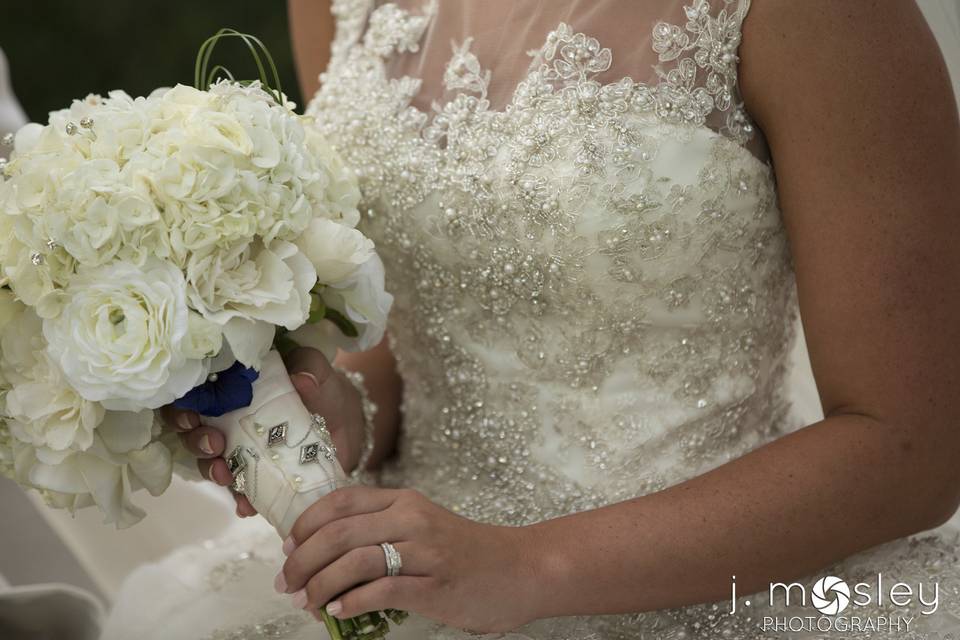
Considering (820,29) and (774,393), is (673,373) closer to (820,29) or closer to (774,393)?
(774,393)

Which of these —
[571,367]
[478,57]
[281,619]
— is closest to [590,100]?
[478,57]

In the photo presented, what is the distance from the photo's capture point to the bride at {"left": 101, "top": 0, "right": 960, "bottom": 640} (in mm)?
1279

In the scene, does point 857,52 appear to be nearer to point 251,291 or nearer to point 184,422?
point 251,291

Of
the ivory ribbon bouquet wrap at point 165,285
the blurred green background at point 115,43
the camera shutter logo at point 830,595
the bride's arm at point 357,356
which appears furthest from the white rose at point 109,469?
the blurred green background at point 115,43

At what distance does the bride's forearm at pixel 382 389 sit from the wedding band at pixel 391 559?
595mm

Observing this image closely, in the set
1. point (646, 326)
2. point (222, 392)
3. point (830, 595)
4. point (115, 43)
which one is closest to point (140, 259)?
point (222, 392)

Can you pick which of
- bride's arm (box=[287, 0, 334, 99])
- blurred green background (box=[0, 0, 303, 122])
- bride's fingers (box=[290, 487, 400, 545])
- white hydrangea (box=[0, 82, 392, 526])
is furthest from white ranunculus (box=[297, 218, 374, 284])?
blurred green background (box=[0, 0, 303, 122])

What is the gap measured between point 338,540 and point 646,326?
0.54m

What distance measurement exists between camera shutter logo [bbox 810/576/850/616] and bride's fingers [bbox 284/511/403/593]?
0.58 metres

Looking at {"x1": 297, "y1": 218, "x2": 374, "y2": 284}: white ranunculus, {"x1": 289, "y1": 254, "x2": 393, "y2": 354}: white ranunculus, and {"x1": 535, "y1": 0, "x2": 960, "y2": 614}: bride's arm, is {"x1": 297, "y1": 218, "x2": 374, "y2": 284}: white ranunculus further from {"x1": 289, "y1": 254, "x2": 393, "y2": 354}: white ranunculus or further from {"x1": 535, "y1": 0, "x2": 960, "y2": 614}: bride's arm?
{"x1": 535, "y1": 0, "x2": 960, "y2": 614}: bride's arm

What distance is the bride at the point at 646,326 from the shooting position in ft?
4.20

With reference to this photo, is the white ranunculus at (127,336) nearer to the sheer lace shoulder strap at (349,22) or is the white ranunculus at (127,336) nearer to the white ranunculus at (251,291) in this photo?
the white ranunculus at (251,291)

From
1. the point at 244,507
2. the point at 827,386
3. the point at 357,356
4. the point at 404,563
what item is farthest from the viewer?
the point at 357,356

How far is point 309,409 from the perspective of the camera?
137 centimetres
